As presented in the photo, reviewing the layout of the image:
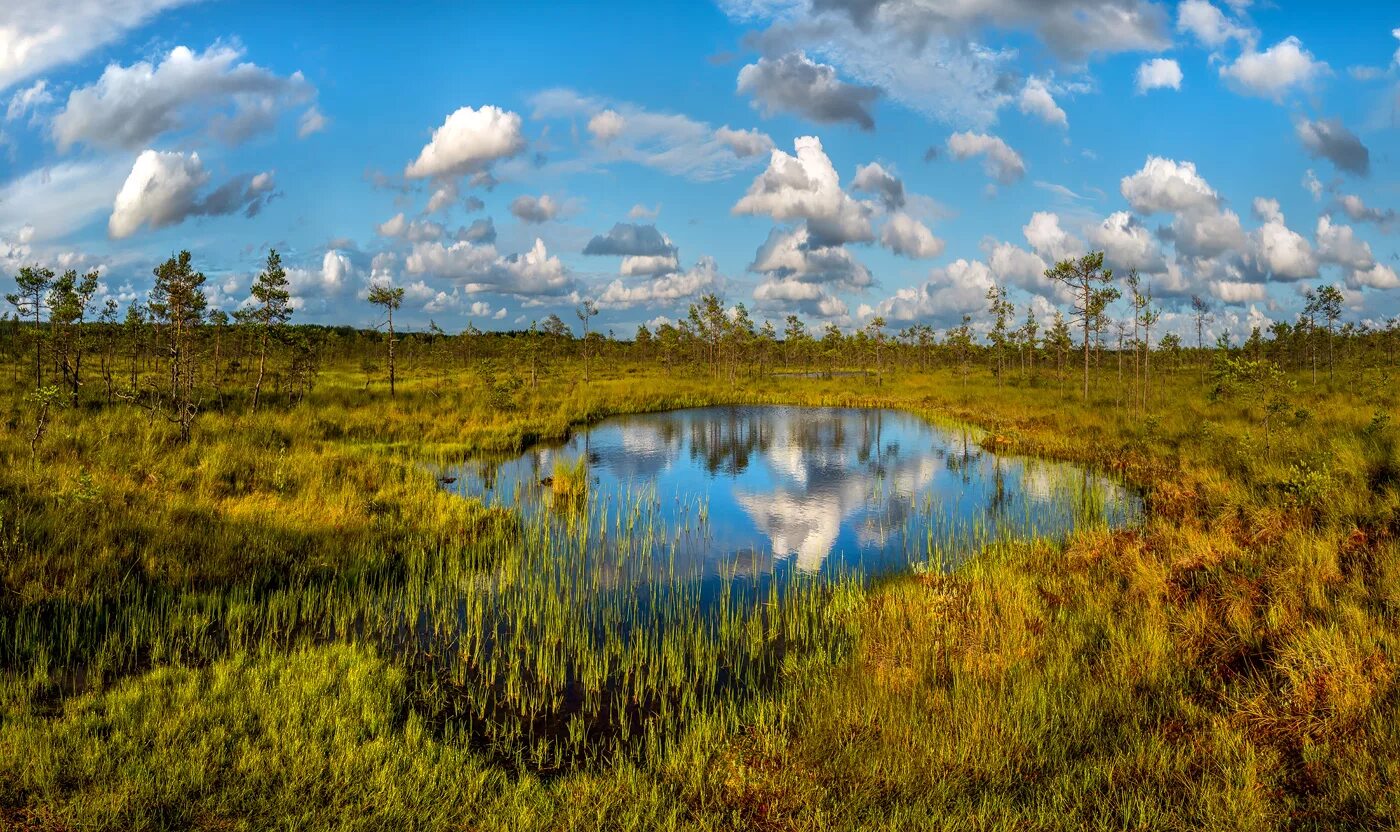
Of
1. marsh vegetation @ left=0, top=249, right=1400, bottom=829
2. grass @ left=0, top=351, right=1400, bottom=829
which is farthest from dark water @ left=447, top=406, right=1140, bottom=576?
grass @ left=0, top=351, right=1400, bottom=829

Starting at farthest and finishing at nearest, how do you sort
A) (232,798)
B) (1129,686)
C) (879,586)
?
(879,586) < (1129,686) < (232,798)

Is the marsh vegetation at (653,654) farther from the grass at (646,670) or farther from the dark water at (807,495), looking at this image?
the dark water at (807,495)

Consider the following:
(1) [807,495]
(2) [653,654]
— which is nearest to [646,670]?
(2) [653,654]

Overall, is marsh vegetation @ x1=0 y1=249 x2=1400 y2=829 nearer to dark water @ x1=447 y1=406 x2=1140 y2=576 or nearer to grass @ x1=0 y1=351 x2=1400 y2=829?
grass @ x1=0 y1=351 x2=1400 y2=829

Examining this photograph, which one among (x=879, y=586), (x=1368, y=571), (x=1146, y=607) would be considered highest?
(x=1368, y=571)

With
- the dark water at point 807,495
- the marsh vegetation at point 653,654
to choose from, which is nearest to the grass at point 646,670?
the marsh vegetation at point 653,654

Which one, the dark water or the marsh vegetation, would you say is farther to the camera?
the dark water

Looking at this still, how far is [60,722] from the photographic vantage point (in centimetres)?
583

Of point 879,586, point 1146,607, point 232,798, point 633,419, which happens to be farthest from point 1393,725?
point 633,419

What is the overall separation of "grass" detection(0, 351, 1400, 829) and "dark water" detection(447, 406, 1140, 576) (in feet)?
6.43

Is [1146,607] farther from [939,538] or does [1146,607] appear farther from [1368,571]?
[939,538]

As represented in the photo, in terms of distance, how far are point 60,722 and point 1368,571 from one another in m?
15.6

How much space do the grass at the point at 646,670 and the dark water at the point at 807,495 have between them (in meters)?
1.96

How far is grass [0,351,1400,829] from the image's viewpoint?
5.15 m
